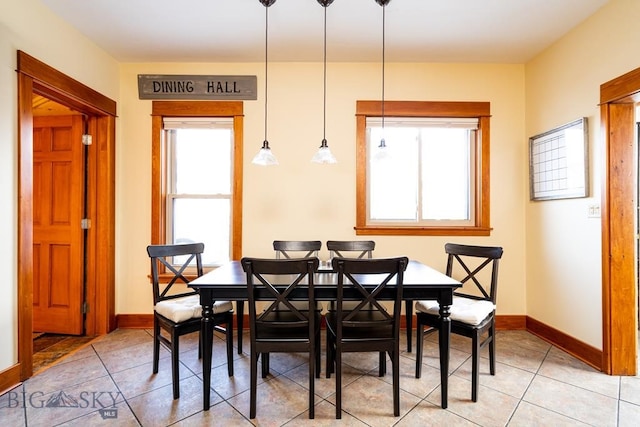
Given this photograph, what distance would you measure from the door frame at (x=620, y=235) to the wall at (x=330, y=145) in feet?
2.72

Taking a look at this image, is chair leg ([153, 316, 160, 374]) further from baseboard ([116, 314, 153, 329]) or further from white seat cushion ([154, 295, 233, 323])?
baseboard ([116, 314, 153, 329])

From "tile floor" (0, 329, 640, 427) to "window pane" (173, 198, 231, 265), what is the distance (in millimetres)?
1013

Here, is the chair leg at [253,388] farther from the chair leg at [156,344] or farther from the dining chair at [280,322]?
the chair leg at [156,344]

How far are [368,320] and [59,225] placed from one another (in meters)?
2.99

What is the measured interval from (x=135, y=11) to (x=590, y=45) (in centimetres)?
352

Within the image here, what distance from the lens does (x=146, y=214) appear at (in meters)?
2.96

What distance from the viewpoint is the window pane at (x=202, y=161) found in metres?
3.07

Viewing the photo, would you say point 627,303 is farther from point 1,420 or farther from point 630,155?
point 1,420

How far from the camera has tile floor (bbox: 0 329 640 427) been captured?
1658 millimetres

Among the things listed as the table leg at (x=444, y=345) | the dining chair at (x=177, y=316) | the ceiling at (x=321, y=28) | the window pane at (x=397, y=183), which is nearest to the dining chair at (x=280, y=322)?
the dining chair at (x=177, y=316)

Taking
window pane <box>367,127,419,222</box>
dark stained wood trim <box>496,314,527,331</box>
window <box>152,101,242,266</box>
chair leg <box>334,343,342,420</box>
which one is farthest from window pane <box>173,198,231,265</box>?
dark stained wood trim <box>496,314,527,331</box>

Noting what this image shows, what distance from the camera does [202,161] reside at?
3.09 meters

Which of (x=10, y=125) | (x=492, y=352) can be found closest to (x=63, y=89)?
(x=10, y=125)

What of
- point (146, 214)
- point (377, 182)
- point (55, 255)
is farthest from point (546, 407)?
point (55, 255)
